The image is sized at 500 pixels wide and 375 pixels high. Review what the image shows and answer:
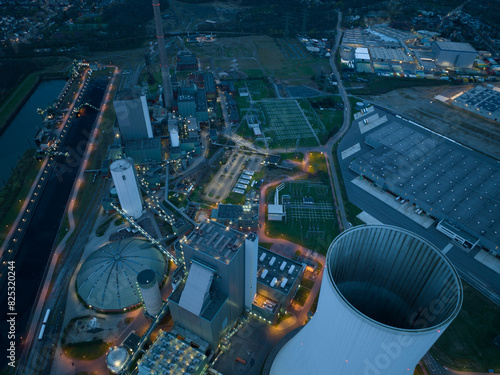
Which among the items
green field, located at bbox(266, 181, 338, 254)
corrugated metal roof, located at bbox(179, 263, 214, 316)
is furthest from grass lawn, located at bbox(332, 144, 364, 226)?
corrugated metal roof, located at bbox(179, 263, 214, 316)

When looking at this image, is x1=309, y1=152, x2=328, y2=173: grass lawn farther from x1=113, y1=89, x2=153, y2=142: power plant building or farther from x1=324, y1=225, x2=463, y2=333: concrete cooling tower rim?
x1=324, y1=225, x2=463, y2=333: concrete cooling tower rim

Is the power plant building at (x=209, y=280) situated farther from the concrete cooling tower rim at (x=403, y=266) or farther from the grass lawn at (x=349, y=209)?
→ the grass lawn at (x=349, y=209)

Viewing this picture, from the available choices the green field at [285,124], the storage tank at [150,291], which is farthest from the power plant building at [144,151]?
the storage tank at [150,291]

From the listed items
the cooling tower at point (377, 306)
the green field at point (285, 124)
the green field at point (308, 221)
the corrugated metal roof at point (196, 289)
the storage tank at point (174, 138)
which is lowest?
the green field at point (308, 221)

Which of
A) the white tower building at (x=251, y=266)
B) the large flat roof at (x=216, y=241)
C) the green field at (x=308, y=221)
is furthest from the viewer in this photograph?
the green field at (x=308, y=221)

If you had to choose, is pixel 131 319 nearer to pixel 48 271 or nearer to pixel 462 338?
pixel 48 271

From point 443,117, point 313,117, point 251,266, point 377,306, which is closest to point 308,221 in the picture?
point 251,266
